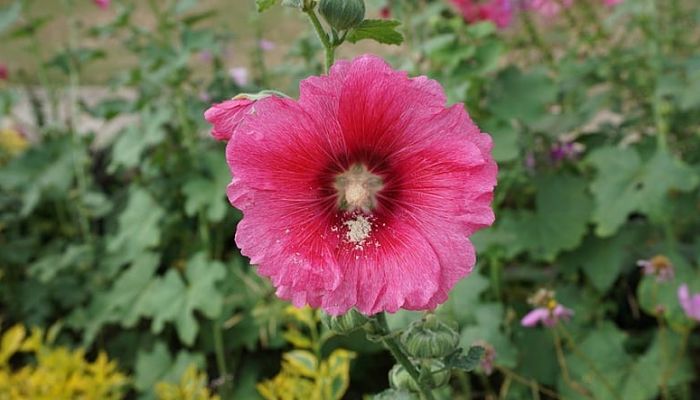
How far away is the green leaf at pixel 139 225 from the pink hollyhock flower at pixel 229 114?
4.40 ft

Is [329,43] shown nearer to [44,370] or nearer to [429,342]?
[429,342]

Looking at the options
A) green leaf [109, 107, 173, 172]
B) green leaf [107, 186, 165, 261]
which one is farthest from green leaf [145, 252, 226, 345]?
green leaf [109, 107, 173, 172]

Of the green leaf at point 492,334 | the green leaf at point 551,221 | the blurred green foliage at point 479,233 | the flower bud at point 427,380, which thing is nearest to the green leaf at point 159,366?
the blurred green foliage at point 479,233

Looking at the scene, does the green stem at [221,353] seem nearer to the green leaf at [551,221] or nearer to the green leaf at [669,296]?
the green leaf at [551,221]

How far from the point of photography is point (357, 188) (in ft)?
2.72

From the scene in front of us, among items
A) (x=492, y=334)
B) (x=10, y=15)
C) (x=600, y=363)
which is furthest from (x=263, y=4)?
(x=10, y=15)

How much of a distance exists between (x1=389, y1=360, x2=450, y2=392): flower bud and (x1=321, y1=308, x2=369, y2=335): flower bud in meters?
0.10

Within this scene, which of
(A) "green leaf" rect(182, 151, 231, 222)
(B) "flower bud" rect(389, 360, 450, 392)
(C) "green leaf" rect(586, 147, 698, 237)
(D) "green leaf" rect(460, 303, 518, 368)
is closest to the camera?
(B) "flower bud" rect(389, 360, 450, 392)

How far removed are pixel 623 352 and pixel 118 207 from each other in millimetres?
1571

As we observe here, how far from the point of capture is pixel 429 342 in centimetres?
83

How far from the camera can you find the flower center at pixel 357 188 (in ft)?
2.73

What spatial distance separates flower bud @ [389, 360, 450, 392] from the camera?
865 mm

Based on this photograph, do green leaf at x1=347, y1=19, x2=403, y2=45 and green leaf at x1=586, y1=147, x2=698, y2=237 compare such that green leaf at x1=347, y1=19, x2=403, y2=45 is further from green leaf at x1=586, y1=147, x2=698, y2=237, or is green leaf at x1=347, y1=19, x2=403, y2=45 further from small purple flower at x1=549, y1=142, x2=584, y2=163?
small purple flower at x1=549, y1=142, x2=584, y2=163

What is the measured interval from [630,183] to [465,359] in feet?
3.67
